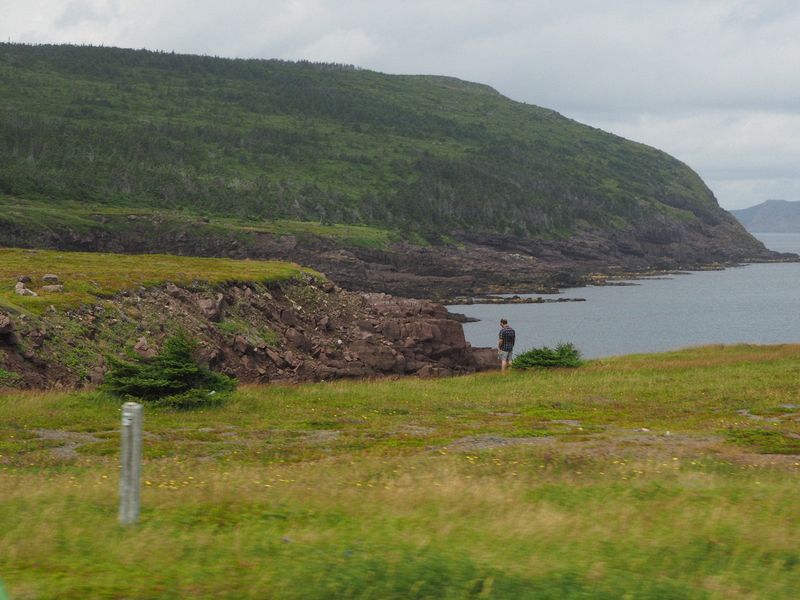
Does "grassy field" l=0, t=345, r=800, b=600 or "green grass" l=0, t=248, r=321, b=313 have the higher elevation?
"green grass" l=0, t=248, r=321, b=313

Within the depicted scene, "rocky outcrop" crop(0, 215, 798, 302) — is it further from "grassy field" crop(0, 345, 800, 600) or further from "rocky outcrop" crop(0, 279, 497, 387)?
"grassy field" crop(0, 345, 800, 600)

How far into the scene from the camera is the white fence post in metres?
9.15

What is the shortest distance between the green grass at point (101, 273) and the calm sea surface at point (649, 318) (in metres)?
29.0

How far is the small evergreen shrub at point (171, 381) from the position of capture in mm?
25547

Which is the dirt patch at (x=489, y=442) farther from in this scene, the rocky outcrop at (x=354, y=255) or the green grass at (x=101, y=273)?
the rocky outcrop at (x=354, y=255)

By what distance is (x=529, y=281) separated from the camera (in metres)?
144

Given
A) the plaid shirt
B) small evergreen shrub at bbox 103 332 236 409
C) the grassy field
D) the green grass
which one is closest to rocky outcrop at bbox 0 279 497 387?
the green grass

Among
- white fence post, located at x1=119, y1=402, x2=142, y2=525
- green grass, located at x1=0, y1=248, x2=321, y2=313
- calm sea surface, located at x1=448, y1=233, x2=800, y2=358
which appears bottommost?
calm sea surface, located at x1=448, y1=233, x2=800, y2=358

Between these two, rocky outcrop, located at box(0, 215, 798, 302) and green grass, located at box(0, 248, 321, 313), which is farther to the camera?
rocky outcrop, located at box(0, 215, 798, 302)

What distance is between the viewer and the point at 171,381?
26047 mm

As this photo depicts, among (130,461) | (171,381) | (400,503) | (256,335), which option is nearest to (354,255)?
(256,335)

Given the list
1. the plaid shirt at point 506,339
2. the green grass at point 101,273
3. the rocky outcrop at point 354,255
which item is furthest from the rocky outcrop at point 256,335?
the rocky outcrop at point 354,255

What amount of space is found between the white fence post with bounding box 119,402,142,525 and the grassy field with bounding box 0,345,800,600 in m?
0.21

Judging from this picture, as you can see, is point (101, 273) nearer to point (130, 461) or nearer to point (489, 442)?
point (489, 442)
